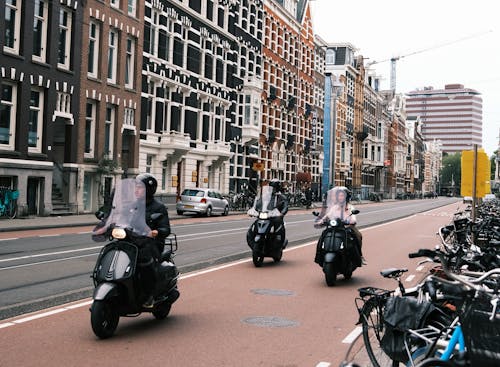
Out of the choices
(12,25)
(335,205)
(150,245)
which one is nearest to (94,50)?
(12,25)

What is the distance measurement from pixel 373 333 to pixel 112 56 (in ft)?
102

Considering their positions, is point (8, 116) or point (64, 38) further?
point (64, 38)

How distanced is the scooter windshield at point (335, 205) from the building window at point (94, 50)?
76.6ft

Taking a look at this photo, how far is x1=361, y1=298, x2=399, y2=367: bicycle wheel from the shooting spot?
16.9 feet

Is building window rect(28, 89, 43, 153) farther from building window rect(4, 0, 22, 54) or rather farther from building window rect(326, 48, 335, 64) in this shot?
building window rect(326, 48, 335, 64)

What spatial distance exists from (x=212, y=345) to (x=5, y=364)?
6.76 feet

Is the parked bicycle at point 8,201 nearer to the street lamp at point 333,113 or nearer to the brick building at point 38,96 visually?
the brick building at point 38,96

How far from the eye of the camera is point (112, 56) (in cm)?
3428

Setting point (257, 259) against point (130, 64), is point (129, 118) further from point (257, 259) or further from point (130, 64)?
point (257, 259)

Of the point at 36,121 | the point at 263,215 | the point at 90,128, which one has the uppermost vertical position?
the point at 90,128

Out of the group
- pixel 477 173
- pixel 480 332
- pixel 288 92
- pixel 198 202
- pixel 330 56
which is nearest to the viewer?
pixel 480 332

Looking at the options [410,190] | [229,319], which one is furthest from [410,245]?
[410,190]

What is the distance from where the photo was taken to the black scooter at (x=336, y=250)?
11.1 metres

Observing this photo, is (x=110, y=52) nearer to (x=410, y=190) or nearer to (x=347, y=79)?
(x=347, y=79)
